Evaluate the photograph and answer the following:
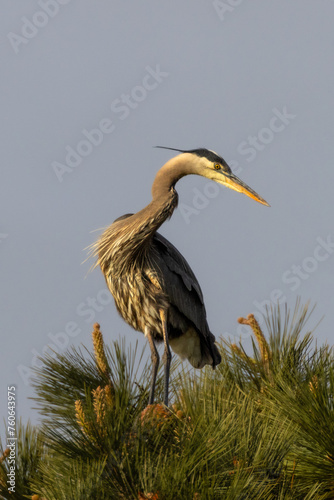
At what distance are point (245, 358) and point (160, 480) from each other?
1708mm

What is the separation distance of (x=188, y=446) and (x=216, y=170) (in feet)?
9.29

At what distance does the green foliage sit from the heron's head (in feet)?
5.75

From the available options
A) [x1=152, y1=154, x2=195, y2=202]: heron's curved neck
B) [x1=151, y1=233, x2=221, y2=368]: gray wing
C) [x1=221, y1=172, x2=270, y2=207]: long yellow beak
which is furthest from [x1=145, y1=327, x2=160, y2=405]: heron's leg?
[x1=221, y1=172, x2=270, y2=207]: long yellow beak

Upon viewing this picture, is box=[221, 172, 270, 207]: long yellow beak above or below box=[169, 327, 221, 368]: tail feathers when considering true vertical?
above

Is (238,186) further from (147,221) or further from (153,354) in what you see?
(153,354)

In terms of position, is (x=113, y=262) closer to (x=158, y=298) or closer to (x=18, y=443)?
(x=158, y=298)

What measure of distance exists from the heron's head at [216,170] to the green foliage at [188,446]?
1752 millimetres

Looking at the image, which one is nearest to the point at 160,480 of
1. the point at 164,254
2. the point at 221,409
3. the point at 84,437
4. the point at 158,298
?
the point at 84,437

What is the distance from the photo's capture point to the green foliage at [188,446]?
3373 millimetres

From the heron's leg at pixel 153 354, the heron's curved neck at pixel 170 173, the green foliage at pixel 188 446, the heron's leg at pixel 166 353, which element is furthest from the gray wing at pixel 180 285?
the green foliage at pixel 188 446

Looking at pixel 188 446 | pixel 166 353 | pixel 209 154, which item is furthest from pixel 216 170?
pixel 188 446

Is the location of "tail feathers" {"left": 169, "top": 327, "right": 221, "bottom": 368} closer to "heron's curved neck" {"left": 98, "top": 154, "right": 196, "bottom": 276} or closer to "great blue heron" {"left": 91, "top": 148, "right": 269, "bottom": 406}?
"great blue heron" {"left": 91, "top": 148, "right": 269, "bottom": 406}

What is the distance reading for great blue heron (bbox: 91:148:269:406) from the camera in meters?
5.82

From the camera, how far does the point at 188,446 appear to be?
11.3 feet
